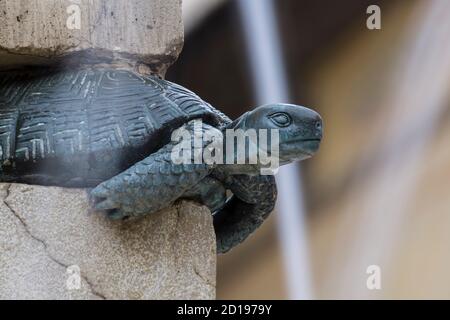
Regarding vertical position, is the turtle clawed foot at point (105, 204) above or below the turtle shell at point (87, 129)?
below

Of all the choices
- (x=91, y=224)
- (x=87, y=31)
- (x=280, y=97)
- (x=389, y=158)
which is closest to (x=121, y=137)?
(x=91, y=224)

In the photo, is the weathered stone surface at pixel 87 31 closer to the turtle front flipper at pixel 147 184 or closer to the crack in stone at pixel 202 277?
the turtle front flipper at pixel 147 184

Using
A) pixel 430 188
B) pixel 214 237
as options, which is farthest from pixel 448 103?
pixel 214 237

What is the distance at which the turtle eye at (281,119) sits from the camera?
1911mm

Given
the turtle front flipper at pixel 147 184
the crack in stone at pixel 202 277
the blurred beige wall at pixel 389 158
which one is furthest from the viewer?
the blurred beige wall at pixel 389 158

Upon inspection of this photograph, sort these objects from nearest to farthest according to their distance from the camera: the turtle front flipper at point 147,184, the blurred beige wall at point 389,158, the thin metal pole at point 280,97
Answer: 1. the turtle front flipper at point 147,184
2. the blurred beige wall at point 389,158
3. the thin metal pole at point 280,97

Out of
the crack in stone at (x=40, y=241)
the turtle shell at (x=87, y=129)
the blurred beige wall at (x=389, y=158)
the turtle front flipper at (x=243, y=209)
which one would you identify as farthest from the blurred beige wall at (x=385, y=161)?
the crack in stone at (x=40, y=241)

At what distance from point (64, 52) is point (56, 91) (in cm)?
11

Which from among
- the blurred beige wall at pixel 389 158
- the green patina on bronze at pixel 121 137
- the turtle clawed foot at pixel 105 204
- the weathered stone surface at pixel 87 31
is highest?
the weathered stone surface at pixel 87 31

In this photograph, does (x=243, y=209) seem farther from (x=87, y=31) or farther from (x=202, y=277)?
(x=87, y=31)

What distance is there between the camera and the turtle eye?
6.27 feet

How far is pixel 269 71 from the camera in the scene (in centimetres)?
472

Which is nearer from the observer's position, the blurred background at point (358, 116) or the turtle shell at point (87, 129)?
the turtle shell at point (87, 129)

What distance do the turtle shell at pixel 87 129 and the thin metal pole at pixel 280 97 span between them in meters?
2.59
